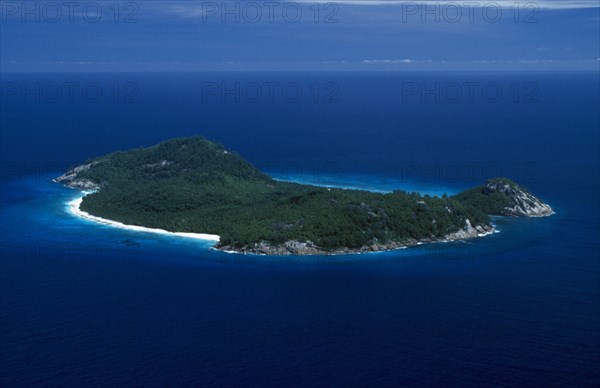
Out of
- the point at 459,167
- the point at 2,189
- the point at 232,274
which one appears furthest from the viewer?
the point at 459,167

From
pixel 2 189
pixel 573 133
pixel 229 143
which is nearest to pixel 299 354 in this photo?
pixel 2 189

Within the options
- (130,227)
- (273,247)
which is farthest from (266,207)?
(130,227)

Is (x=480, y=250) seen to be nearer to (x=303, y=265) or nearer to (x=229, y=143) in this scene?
(x=303, y=265)

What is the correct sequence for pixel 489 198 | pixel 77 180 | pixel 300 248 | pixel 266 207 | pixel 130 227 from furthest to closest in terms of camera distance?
pixel 77 180 < pixel 489 198 < pixel 266 207 < pixel 130 227 < pixel 300 248

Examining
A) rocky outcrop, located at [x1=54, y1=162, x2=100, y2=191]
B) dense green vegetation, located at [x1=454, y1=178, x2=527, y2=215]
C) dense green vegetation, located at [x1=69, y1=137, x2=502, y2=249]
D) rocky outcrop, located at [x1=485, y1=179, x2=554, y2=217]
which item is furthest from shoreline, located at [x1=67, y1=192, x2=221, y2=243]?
rocky outcrop, located at [x1=485, y1=179, x2=554, y2=217]

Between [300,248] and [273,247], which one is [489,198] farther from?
[273,247]

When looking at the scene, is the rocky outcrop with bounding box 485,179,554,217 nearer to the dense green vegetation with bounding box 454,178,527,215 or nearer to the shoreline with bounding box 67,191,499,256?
the dense green vegetation with bounding box 454,178,527,215

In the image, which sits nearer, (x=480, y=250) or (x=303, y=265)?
(x=303, y=265)
